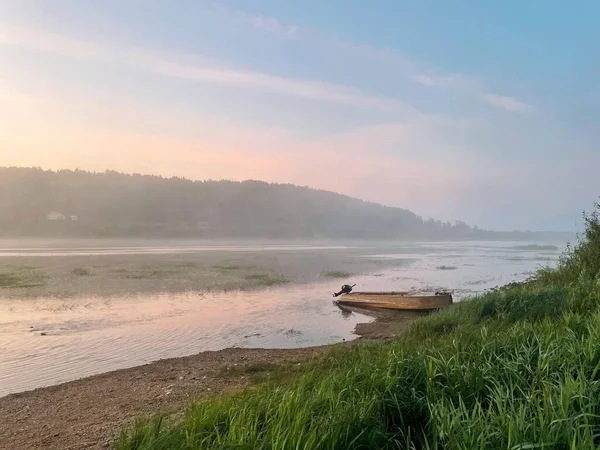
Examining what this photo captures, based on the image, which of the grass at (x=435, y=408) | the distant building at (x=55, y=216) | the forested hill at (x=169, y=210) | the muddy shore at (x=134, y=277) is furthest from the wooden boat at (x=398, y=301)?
the distant building at (x=55, y=216)

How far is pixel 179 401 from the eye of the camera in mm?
8836

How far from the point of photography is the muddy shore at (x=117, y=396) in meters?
7.25

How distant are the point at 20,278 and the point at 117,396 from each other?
24046 mm

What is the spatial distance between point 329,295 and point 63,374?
17.6m

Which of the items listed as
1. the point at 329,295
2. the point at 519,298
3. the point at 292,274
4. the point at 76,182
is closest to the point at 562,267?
the point at 519,298

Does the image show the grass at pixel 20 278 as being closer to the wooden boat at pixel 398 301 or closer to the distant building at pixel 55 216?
the wooden boat at pixel 398 301

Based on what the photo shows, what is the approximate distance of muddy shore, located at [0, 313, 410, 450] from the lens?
23.8ft

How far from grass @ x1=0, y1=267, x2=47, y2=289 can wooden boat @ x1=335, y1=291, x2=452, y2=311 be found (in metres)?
18.2

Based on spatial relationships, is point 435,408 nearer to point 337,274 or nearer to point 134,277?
point 134,277

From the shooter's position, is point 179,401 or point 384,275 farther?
point 384,275

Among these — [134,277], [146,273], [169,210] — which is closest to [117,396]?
[134,277]

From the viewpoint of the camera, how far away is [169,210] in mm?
126688

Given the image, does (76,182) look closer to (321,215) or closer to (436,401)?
(321,215)

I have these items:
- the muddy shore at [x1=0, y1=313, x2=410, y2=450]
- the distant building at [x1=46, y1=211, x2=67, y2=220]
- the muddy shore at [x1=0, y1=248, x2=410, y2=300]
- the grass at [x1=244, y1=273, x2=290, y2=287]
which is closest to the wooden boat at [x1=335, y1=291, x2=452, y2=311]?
the grass at [x1=244, y1=273, x2=290, y2=287]
